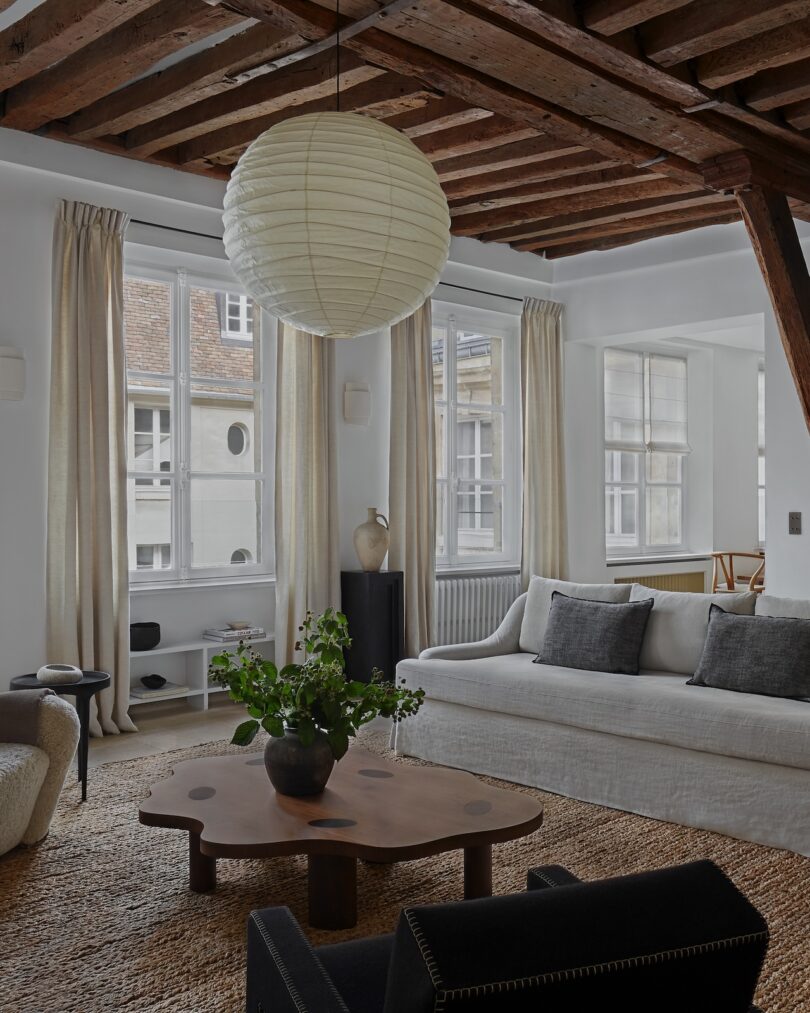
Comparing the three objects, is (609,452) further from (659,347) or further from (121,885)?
(121,885)

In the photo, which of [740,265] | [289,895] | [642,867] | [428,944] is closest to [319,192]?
[428,944]

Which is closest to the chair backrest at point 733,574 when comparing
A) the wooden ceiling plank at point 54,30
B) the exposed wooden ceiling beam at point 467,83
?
the exposed wooden ceiling beam at point 467,83

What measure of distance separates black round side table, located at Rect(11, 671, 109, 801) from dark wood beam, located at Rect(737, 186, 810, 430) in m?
3.21

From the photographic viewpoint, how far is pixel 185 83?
14.3ft

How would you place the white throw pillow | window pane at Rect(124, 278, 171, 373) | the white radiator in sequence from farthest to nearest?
the white radiator < window pane at Rect(124, 278, 171, 373) < the white throw pillow

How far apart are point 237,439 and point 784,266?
329 cm

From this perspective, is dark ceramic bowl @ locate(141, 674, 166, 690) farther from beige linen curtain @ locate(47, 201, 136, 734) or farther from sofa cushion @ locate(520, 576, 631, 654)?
sofa cushion @ locate(520, 576, 631, 654)

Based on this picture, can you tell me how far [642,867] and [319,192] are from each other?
237 centimetres

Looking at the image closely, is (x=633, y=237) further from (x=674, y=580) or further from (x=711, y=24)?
(x=711, y=24)

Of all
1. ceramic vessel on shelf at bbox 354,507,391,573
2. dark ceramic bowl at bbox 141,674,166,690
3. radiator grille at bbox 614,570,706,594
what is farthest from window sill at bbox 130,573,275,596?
radiator grille at bbox 614,570,706,594

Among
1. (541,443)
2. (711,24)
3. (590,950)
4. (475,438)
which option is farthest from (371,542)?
(590,950)

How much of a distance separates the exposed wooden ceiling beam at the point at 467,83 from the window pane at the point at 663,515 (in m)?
4.77

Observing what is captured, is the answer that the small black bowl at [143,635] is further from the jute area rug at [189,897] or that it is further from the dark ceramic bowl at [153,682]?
the jute area rug at [189,897]

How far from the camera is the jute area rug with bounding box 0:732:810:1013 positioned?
99.5 inches
